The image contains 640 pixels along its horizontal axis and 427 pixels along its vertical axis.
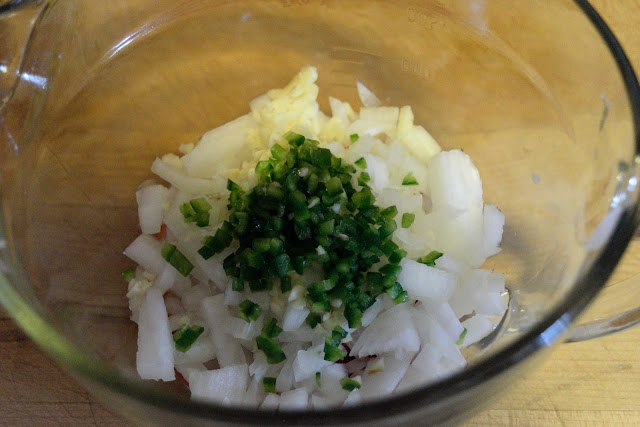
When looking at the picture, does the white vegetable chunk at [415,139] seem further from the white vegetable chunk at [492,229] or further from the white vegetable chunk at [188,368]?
the white vegetable chunk at [188,368]

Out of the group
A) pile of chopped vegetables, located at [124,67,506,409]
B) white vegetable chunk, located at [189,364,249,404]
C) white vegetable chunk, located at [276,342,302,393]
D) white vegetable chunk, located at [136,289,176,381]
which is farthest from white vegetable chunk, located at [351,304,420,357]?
white vegetable chunk, located at [136,289,176,381]

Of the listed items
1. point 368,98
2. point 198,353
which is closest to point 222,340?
point 198,353

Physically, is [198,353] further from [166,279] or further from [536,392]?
[536,392]

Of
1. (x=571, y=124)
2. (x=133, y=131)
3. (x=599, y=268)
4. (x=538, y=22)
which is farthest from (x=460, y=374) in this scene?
(x=133, y=131)

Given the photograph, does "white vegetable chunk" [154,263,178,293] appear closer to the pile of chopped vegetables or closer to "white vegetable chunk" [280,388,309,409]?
the pile of chopped vegetables

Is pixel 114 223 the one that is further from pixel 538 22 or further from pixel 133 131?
pixel 538 22

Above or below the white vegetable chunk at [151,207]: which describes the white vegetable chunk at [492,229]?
below

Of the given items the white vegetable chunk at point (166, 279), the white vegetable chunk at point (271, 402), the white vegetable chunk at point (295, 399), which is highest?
the white vegetable chunk at point (166, 279)

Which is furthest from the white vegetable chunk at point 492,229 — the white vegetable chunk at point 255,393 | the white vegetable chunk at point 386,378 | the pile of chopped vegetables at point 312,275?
the white vegetable chunk at point 255,393
